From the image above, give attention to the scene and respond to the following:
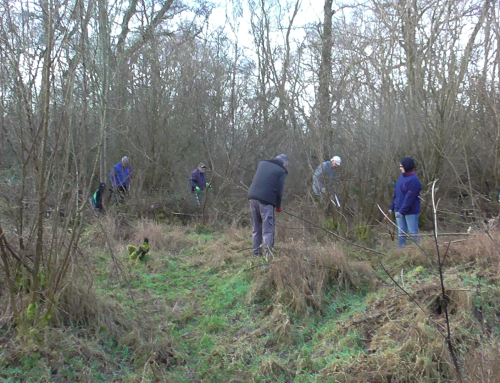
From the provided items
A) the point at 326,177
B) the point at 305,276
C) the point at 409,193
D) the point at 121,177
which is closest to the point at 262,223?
the point at 305,276

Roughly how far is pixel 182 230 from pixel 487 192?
585cm

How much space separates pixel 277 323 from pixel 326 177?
346 centimetres

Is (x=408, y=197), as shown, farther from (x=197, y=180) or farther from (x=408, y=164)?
(x=197, y=180)

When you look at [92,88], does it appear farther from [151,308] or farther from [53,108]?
[151,308]

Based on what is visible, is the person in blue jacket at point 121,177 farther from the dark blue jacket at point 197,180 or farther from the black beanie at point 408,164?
the black beanie at point 408,164

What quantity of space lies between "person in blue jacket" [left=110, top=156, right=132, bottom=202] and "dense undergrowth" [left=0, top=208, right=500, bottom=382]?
3.61m

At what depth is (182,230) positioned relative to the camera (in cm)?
841

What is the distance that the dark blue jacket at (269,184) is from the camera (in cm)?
591

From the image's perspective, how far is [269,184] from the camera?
19.4 feet

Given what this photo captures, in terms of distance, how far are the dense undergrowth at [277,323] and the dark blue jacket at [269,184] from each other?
30.3 inches

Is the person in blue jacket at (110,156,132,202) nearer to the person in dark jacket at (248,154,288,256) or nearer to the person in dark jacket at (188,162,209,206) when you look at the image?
the person in dark jacket at (188,162,209,206)

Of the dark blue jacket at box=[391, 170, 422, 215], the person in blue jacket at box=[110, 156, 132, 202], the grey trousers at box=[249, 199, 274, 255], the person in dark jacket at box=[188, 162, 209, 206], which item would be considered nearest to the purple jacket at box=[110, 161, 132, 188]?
the person in blue jacket at box=[110, 156, 132, 202]

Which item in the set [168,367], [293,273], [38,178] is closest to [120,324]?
[168,367]

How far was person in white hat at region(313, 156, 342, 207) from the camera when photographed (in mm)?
7009
